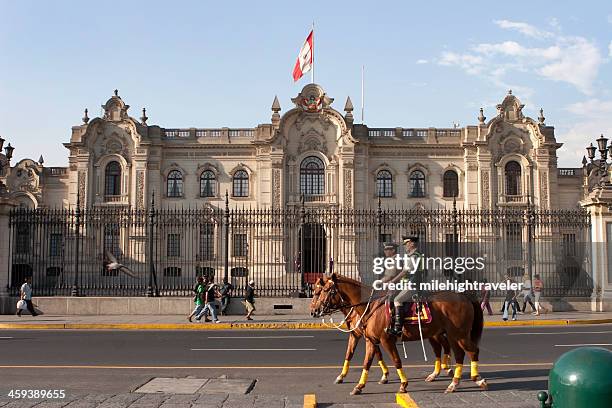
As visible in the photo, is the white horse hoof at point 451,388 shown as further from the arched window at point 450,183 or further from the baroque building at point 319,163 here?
the arched window at point 450,183

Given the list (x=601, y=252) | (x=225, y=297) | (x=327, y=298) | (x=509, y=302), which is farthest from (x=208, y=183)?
(x=327, y=298)

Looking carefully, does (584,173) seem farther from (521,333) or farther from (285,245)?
(521,333)

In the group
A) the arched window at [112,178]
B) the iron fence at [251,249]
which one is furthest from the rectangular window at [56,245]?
the arched window at [112,178]

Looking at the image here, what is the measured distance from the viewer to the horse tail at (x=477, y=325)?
989 cm

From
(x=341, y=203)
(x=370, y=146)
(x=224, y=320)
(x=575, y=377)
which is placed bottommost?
(x=224, y=320)

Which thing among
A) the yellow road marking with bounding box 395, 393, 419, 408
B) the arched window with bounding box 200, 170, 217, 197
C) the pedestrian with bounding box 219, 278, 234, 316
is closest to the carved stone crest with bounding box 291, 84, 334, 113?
the arched window with bounding box 200, 170, 217, 197

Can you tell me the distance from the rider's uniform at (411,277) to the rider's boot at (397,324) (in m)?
0.10

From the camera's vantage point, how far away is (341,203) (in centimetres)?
4503

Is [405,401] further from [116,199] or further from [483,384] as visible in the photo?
[116,199]

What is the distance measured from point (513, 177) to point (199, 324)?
104 feet

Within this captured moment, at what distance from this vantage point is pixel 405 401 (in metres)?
8.34

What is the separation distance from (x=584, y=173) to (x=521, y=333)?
31844mm

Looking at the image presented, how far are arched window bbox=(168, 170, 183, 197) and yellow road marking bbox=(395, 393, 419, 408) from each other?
39.2m

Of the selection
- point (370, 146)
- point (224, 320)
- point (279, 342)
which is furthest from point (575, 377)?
point (370, 146)
